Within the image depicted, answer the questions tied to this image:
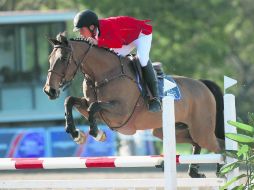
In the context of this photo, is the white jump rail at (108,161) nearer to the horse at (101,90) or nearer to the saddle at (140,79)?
the horse at (101,90)

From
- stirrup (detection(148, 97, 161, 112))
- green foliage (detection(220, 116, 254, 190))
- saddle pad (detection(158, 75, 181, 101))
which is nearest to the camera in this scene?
green foliage (detection(220, 116, 254, 190))

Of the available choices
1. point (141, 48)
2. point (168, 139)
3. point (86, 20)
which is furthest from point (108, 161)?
point (141, 48)

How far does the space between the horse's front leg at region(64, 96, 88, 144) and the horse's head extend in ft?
0.80

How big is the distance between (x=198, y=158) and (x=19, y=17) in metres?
15.9

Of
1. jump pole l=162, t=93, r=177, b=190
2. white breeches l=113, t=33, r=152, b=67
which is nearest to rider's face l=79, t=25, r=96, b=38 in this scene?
white breeches l=113, t=33, r=152, b=67

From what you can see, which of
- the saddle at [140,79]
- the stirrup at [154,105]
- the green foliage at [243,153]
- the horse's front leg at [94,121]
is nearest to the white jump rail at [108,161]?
the green foliage at [243,153]

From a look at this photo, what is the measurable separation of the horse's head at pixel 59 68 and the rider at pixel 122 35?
7.5 inches

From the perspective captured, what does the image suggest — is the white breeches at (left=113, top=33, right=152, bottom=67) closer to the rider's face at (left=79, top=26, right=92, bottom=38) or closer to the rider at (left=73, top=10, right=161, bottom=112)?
the rider at (left=73, top=10, right=161, bottom=112)

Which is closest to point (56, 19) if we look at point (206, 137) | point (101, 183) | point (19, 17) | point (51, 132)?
point (19, 17)

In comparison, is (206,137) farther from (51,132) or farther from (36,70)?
(36,70)

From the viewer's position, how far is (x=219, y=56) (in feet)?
75.9

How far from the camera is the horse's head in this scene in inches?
257

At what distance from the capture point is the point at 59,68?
21.7ft

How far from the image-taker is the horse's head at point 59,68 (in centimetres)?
652
